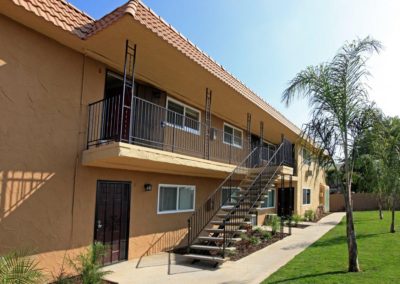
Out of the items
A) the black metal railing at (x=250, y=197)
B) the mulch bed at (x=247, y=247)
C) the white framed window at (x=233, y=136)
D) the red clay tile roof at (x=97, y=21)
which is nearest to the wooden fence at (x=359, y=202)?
the white framed window at (x=233, y=136)

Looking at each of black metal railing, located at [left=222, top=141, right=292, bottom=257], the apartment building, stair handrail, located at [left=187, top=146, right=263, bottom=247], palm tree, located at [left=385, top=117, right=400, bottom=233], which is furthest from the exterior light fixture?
palm tree, located at [left=385, top=117, right=400, bottom=233]

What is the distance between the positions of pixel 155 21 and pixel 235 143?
10.4 m

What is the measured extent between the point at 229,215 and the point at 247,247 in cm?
172

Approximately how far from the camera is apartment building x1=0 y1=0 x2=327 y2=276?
730 centimetres

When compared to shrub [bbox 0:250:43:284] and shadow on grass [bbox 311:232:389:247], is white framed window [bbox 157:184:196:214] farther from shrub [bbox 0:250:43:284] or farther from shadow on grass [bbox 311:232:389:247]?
shrub [bbox 0:250:43:284]

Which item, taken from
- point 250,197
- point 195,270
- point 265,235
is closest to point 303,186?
point 265,235

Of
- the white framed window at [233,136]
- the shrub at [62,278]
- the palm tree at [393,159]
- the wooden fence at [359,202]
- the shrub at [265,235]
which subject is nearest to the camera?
the shrub at [62,278]

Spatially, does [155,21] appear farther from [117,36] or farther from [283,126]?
[283,126]

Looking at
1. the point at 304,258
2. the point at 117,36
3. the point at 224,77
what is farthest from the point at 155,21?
the point at 304,258

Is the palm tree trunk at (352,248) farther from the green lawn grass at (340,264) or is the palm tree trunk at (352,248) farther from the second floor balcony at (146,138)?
the second floor balcony at (146,138)

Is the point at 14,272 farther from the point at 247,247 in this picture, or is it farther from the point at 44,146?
the point at 247,247

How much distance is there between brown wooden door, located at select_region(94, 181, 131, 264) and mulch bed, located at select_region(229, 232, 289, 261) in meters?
3.27

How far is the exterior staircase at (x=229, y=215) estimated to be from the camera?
10531 mm

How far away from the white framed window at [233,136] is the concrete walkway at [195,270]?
20.7 feet
